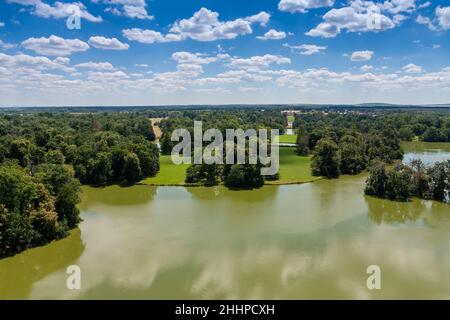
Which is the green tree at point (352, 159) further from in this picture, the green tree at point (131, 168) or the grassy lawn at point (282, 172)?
the green tree at point (131, 168)

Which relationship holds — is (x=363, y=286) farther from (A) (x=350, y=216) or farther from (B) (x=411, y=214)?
(B) (x=411, y=214)

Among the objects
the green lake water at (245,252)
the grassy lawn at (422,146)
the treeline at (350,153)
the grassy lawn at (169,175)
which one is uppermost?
the treeline at (350,153)

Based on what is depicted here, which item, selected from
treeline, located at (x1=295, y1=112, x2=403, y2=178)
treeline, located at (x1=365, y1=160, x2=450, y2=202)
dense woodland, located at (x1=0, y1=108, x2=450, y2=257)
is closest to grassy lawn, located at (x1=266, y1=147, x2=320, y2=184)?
dense woodland, located at (x1=0, y1=108, x2=450, y2=257)

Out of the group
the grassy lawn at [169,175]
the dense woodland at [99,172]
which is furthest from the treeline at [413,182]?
the grassy lawn at [169,175]

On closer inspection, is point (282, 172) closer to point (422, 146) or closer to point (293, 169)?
point (293, 169)

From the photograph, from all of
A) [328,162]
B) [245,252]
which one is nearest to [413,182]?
[328,162]

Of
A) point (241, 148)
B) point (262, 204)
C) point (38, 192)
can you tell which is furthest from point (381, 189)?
point (38, 192)
